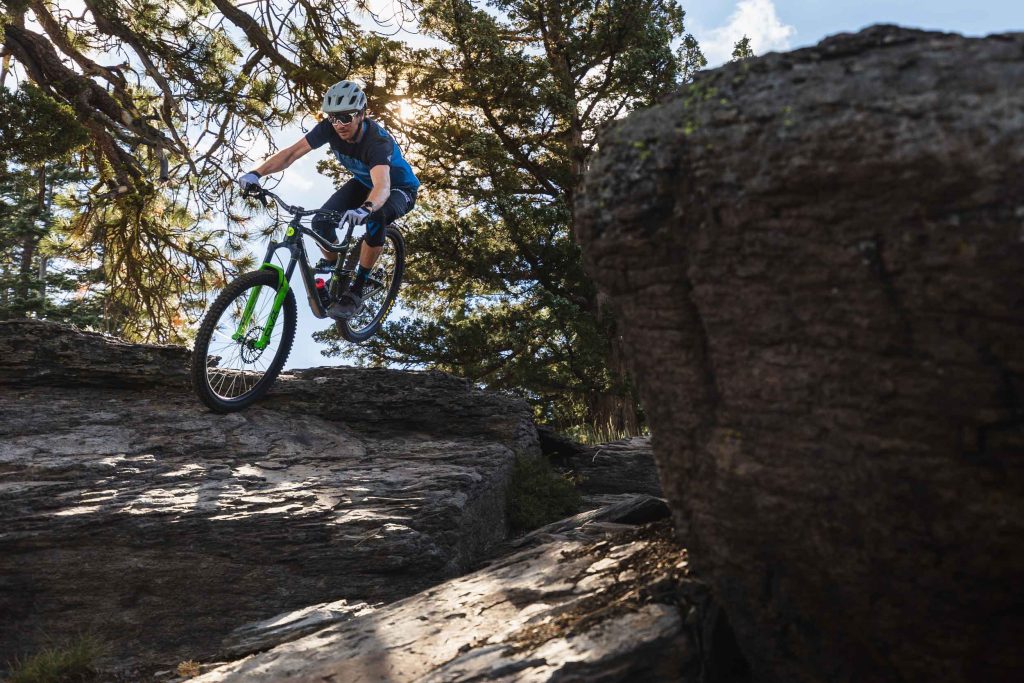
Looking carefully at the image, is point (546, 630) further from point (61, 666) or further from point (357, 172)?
point (357, 172)

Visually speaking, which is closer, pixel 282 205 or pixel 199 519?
pixel 199 519

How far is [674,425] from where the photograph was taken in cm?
357

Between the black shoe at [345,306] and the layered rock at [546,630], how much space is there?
12.2 ft

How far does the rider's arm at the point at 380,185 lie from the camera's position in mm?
7090

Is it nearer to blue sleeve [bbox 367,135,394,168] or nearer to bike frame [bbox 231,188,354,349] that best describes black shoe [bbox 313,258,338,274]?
bike frame [bbox 231,188,354,349]

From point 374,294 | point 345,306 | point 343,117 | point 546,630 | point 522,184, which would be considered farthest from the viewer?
point 522,184

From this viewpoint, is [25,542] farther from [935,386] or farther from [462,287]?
[462,287]

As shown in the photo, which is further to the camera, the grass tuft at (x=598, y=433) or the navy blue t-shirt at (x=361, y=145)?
the grass tuft at (x=598, y=433)

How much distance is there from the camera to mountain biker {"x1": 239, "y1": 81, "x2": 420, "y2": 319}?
23.6 ft

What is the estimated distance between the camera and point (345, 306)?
26.7 feet

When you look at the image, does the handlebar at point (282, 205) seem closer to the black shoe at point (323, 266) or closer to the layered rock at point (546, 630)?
the black shoe at point (323, 266)

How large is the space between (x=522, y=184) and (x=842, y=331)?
47.8ft

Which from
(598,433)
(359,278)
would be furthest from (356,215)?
(598,433)

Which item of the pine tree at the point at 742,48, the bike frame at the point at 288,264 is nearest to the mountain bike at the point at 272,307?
the bike frame at the point at 288,264
